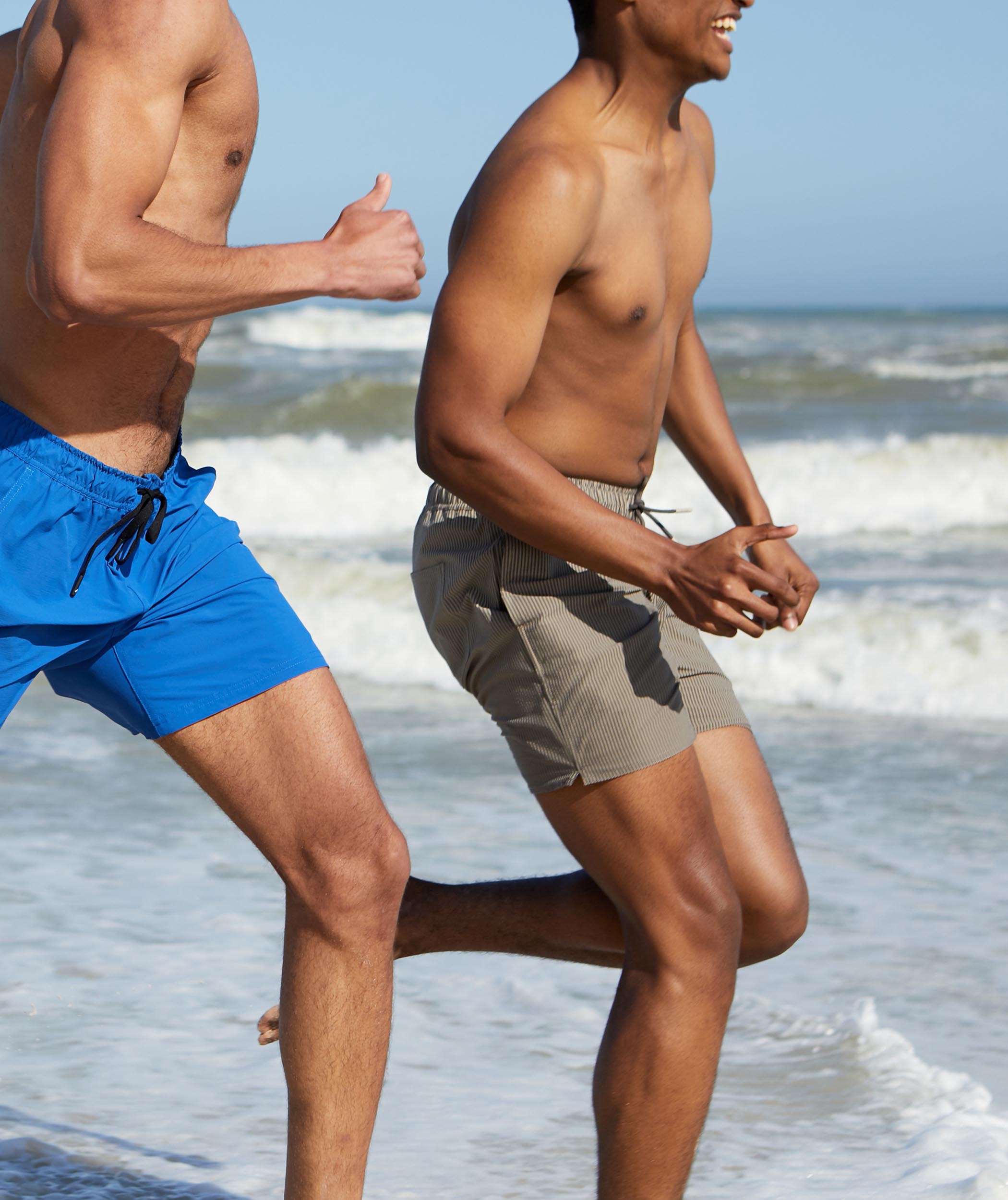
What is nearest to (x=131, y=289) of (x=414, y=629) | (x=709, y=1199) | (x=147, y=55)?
(x=147, y=55)

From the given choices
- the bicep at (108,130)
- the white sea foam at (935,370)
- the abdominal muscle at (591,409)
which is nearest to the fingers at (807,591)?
the abdominal muscle at (591,409)

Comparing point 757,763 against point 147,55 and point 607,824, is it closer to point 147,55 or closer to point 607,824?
point 607,824

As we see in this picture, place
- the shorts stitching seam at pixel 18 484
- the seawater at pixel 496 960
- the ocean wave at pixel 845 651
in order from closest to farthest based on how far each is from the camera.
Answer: the shorts stitching seam at pixel 18 484 → the seawater at pixel 496 960 → the ocean wave at pixel 845 651

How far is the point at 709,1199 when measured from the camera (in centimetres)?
257

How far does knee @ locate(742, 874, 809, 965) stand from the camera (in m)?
2.30

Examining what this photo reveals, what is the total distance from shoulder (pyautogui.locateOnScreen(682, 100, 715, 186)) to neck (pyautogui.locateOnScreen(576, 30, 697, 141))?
0.28 metres

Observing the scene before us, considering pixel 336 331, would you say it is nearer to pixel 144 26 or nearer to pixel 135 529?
pixel 135 529

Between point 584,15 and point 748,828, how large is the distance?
124 centimetres

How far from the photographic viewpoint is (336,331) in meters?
31.6

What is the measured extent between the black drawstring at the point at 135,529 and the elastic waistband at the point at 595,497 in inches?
16.3

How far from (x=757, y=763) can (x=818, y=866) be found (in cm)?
193

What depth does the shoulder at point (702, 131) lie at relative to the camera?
2.50 meters

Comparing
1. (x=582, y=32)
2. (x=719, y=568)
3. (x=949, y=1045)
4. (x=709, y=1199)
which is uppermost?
(x=582, y=32)

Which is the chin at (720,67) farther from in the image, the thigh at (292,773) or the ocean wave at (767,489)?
the ocean wave at (767,489)
